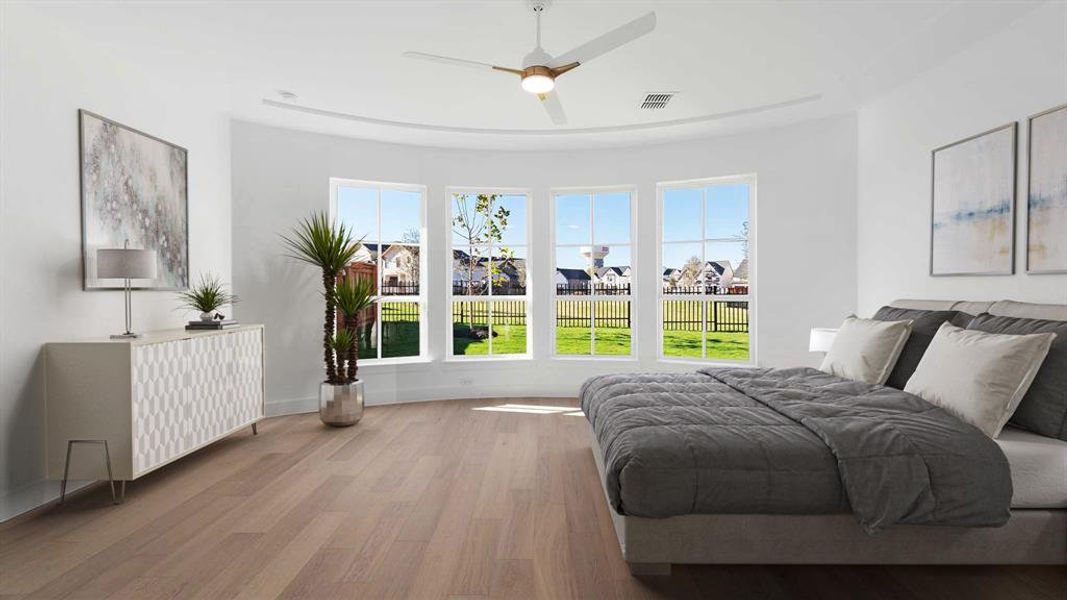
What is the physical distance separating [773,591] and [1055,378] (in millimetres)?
1594

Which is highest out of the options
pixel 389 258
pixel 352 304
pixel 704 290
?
pixel 389 258

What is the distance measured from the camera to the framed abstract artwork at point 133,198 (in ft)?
11.4

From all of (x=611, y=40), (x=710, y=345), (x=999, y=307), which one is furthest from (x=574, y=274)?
(x=999, y=307)

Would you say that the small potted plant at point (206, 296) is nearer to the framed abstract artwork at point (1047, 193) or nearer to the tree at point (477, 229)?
the tree at point (477, 229)

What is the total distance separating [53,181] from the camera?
323cm

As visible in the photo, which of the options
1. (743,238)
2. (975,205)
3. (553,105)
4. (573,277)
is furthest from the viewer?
(573,277)

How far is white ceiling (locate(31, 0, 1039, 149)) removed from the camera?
10.5 ft

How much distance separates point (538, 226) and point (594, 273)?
32.2 inches

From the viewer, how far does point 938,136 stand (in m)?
3.93

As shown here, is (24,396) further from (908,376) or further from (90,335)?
(908,376)

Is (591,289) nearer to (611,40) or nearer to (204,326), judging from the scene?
(611,40)

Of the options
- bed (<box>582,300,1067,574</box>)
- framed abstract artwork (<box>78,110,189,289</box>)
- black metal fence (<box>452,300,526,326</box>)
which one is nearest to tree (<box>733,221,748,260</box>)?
black metal fence (<box>452,300,526,326</box>)

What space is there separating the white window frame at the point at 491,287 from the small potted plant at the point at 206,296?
2.08 metres

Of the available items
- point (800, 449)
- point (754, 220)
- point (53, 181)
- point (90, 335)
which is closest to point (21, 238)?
point (53, 181)
